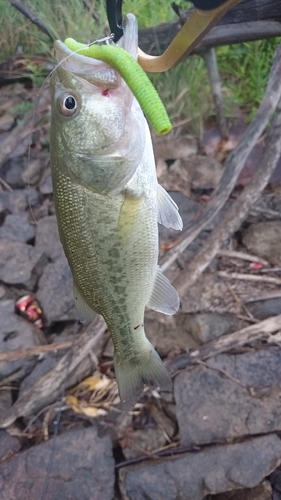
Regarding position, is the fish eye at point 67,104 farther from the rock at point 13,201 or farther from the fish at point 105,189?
the rock at point 13,201

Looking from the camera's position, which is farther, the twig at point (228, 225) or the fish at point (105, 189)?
the twig at point (228, 225)

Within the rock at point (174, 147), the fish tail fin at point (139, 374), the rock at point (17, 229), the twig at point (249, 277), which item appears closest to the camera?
the fish tail fin at point (139, 374)

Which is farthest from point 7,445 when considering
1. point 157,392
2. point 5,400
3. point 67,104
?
point 67,104

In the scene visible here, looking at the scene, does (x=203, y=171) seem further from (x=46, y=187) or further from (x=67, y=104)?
(x=67, y=104)

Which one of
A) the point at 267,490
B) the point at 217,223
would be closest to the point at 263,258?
the point at 217,223

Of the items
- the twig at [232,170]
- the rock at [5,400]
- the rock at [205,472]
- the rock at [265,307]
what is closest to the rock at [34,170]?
the twig at [232,170]

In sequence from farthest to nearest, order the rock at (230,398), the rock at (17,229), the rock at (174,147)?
1. the rock at (174,147)
2. the rock at (17,229)
3. the rock at (230,398)

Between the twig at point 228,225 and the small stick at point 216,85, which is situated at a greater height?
the small stick at point 216,85
